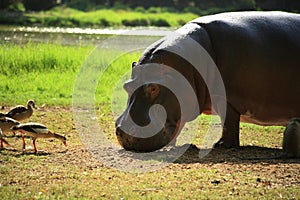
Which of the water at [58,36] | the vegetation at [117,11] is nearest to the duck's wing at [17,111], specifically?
the water at [58,36]

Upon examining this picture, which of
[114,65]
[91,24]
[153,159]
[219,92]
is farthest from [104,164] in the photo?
[91,24]

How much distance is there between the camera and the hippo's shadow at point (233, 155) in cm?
835

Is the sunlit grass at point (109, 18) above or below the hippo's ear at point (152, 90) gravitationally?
below

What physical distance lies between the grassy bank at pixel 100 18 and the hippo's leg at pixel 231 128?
35.6 meters

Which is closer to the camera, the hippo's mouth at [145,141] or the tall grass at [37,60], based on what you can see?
the hippo's mouth at [145,141]

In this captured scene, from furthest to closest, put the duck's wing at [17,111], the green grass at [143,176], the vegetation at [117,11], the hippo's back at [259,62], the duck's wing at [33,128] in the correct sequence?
the vegetation at [117,11] → the duck's wing at [17,111] → the hippo's back at [259,62] → the duck's wing at [33,128] → the green grass at [143,176]

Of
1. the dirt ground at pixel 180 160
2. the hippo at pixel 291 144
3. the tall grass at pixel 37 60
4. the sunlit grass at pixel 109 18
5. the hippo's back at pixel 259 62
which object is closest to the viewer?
the dirt ground at pixel 180 160

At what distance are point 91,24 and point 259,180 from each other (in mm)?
40681

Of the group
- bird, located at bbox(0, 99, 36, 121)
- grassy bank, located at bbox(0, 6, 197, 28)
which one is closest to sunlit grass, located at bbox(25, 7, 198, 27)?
grassy bank, located at bbox(0, 6, 197, 28)

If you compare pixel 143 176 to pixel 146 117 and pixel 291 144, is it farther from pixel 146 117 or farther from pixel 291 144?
pixel 291 144

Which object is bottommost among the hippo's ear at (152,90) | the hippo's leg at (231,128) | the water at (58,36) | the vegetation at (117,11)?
the vegetation at (117,11)

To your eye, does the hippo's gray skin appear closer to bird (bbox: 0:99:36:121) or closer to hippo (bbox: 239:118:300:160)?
hippo (bbox: 239:118:300:160)

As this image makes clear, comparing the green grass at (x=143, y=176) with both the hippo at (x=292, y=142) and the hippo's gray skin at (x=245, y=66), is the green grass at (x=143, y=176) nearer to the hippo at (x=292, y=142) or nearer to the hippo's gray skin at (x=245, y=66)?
the hippo at (x=292, y=142)

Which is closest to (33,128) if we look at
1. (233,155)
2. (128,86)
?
(128,86)
